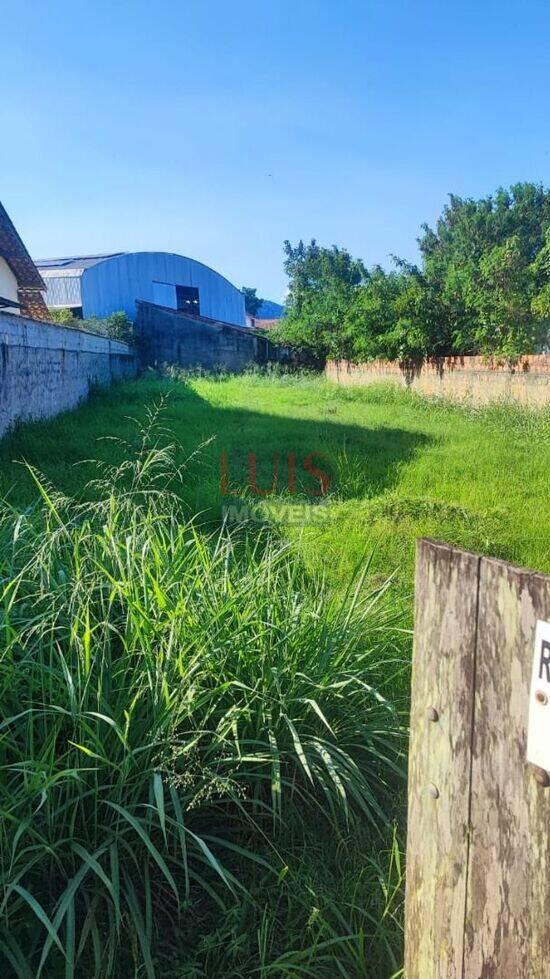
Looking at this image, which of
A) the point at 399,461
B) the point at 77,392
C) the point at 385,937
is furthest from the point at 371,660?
the point at 77,392

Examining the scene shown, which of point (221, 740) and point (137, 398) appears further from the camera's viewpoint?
point (137, 398)

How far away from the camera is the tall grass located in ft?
3.97

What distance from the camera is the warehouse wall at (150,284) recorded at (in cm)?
1953

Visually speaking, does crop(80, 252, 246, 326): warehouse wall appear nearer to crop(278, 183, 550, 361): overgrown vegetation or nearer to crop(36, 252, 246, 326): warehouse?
crop(36, 252, 246, 326): warehouse

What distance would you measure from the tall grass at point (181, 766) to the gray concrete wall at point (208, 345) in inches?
594

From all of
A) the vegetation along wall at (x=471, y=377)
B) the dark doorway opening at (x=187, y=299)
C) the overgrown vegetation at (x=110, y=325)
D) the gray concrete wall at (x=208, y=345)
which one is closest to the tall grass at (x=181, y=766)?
the vegetation along wall at (x=471, y=377)

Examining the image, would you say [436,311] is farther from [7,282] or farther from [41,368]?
[7,282]

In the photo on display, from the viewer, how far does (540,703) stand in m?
0.65

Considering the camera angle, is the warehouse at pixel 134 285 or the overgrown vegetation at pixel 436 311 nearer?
the overgrown vegetation at pixel 436 311

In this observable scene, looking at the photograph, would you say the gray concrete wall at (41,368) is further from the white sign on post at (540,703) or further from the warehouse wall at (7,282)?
the white sign on post at (540,703)

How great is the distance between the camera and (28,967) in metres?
1.11

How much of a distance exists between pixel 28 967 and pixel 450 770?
2.94 feet

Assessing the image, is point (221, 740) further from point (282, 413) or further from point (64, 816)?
point (282, 413)

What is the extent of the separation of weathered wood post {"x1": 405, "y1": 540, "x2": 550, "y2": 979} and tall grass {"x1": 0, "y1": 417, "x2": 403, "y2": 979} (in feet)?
1.62
